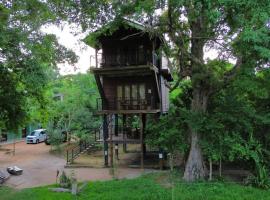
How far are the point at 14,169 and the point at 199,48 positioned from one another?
14.2 metres

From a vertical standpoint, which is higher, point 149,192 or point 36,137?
point 36,137

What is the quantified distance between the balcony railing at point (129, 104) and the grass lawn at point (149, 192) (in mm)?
7485

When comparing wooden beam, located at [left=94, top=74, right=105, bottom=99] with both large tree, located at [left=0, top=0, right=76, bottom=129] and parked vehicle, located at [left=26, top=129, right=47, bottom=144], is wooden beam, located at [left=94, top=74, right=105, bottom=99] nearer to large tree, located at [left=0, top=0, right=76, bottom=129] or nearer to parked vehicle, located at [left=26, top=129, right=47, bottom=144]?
large tree, located at [left=0, top=0, right=76, bottom=129]

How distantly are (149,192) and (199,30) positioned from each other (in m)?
8.97

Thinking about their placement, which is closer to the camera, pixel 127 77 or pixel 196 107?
pixel 196 107

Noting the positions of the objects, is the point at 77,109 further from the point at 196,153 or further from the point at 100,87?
the point at 196,153

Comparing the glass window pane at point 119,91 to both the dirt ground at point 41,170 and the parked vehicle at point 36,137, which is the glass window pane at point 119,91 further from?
the parked vehicle at point 36,137

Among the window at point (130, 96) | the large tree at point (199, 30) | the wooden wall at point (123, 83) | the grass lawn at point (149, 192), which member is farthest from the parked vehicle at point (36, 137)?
the large tree at point (199, 30)

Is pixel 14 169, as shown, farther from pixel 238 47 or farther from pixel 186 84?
pixel 238 47

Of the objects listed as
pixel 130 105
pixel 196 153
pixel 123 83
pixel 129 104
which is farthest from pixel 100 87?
pixel 196 153

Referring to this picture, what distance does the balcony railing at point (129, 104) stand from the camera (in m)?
24.7

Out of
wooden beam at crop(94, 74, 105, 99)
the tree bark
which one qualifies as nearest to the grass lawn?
the tree bark

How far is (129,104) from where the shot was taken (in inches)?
989

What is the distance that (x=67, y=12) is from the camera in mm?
15000
